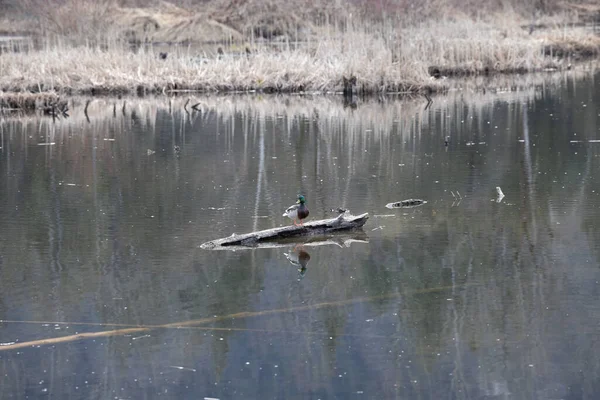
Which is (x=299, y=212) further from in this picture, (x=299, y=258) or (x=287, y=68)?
(x=287, y=68)

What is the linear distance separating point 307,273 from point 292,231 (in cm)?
98

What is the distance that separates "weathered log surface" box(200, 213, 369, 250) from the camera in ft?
30.7

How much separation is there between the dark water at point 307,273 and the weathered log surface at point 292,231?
138 millimetres

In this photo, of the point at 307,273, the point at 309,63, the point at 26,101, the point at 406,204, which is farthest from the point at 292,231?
the point at 309,63

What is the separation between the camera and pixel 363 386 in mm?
6191

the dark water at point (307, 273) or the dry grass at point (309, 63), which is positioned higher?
the dry grass at point (309, 63)

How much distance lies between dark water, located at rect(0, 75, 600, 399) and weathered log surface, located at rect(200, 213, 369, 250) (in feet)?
0.45

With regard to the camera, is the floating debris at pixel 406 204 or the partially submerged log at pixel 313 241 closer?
the partially submerged log at pixel 313 241

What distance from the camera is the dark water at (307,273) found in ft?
21.0

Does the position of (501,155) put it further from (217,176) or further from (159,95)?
(159,95)

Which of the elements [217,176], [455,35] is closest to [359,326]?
[217,176]

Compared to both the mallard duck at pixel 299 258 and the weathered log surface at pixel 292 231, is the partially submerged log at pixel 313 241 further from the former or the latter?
the mallard duck at pixel 299 258

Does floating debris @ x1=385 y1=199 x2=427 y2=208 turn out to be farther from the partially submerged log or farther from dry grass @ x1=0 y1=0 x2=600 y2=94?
dry grass @ x1=0 y1=0 x2=600 y2=94

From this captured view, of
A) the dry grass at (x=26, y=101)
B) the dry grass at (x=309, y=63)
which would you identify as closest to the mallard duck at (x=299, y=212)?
the dry grass at (x=26, y=101)
